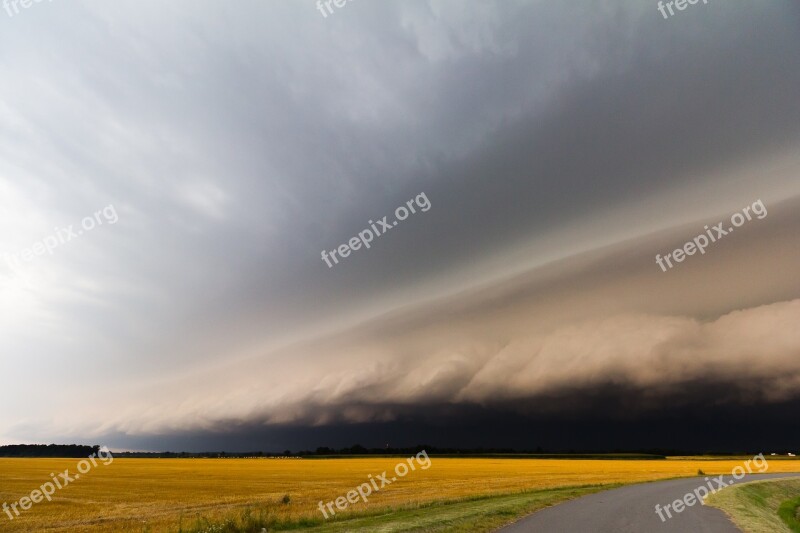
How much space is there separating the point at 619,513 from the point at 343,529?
39.2ft

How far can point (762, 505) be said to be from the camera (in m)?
29.7

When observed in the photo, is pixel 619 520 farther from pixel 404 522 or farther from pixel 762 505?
pixel 762 505

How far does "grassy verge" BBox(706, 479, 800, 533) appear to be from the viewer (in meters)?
19.8

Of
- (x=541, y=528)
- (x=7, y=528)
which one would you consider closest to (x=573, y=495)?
(x=541, y=528)

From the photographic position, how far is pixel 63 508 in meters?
34.2

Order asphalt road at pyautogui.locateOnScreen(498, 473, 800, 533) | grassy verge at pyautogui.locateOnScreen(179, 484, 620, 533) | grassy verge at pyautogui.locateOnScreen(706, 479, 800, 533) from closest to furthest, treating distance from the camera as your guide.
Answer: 1. asphalt road at pyautogui.locateOnScreen(498, 473, 800, 533)
2. grassy verge at pyautogui.locateOnScreen(179, 484, 620, 533)
3. grassy verge at pyautogui.locateOnScreen(706, 479, 800, 533)

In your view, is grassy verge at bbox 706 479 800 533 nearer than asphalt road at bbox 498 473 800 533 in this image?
No

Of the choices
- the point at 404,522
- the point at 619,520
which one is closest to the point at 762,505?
the point at 619,520

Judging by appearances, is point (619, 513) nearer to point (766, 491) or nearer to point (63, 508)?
point (766, 491)

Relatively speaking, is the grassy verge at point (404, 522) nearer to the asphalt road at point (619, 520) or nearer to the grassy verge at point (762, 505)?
the asphalt road at point (619, 520)

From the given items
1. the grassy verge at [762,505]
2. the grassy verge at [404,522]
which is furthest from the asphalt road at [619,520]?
the grassy verge at [404,522]

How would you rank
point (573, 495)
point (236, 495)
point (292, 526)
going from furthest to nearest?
point (236, 495) → point (573, 495) → point (292, 526)

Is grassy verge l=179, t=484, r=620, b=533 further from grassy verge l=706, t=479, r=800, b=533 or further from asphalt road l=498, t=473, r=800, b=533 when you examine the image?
grassy verge l=706, t=479, r=800, b=533

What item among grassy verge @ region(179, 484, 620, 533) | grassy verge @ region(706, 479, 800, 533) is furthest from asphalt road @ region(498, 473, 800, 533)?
grassy verge @ region(179, 484, 620, 533)
